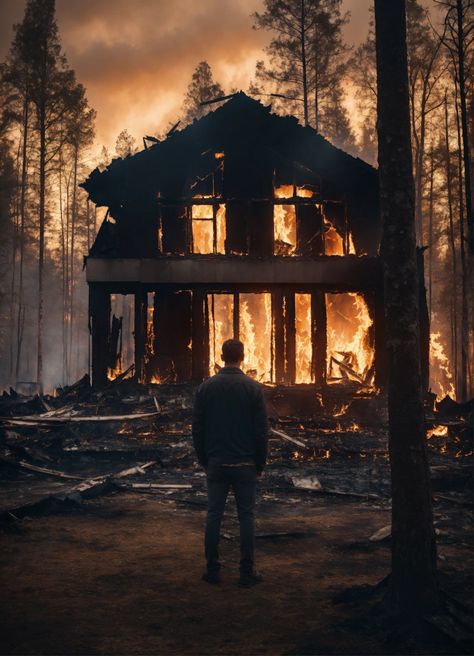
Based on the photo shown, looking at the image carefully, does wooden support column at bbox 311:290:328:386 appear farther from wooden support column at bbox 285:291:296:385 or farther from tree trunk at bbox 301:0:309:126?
tree trunk at bbox 301:0:309:126

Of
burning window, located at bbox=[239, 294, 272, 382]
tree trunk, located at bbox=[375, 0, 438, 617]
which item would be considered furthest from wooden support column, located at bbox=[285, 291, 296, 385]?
tree trunk, located at bbox=[375, 0, 438, 617]

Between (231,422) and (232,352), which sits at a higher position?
(232,352)

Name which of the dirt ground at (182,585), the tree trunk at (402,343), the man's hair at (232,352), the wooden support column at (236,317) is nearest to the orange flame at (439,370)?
the wooden support column at (236,317)

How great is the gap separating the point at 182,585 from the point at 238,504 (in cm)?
87

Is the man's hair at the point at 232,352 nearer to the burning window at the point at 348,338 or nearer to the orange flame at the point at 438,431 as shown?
the orange flame at the point at 438,431

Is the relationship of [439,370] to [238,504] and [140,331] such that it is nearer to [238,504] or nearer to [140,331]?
[140,331]

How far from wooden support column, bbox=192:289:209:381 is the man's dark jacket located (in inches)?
514

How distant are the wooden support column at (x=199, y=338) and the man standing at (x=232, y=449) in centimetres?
1308

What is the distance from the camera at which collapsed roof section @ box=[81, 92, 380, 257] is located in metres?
19.1

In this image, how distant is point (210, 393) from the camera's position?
5.61 metres

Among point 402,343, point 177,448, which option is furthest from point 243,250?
point 402,343

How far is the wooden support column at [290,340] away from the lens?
18953 mm

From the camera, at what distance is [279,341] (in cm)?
1902

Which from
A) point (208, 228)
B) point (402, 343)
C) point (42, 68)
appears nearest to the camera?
point (402, 343)
